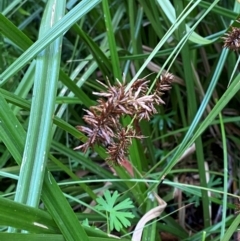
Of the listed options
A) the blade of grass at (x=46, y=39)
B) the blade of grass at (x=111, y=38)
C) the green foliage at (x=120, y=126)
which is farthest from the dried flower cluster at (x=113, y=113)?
the blade of grass at (x=111, y=38)

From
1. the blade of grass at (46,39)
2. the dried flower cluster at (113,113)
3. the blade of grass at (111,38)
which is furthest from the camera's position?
the blade of grass at (111,38)

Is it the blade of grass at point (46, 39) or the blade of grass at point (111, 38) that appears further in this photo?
the blade of grass at point (111, 38)

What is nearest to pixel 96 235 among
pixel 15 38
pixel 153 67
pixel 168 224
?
pixel 15 38

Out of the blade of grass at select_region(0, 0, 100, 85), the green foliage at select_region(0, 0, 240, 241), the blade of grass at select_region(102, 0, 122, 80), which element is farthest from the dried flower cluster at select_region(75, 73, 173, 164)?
the blade of grass at select_region(102, 0, 122, 80)

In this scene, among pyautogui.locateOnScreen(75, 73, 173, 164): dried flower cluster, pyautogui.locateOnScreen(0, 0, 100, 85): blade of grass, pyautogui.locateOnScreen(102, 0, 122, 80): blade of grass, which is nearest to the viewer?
pyautogui.locateOnScreen(75, 73, 173, 164): dried flower cluster

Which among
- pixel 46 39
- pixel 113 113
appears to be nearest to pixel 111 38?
pixel 46 39

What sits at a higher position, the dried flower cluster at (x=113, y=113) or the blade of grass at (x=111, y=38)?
the blade of grass at (x=111, y=38)

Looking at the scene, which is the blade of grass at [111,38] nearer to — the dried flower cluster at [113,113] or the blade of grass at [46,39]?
the blade of grass at [46,39]

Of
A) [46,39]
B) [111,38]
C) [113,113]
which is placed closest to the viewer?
[113,113]

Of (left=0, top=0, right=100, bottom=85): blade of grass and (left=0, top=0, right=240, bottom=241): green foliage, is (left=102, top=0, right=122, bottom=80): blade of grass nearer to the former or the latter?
(left=0, top=0, right=240, bottom=241): green foliage

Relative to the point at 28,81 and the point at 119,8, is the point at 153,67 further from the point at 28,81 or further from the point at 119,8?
the point at 28,81

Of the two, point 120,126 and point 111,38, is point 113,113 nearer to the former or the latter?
point 120,126
